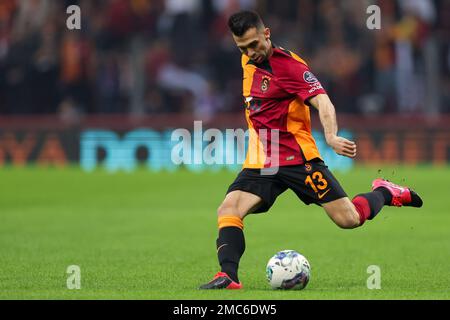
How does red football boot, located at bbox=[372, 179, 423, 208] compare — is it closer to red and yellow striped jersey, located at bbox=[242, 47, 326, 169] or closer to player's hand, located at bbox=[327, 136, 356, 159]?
red and yellow striped jersey, located at bbox=[242, 47, 326, 169]

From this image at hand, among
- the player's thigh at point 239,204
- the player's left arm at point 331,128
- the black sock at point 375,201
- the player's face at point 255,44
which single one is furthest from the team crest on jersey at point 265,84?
the black sock at point 375,201

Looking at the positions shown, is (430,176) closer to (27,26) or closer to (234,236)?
(27,26)

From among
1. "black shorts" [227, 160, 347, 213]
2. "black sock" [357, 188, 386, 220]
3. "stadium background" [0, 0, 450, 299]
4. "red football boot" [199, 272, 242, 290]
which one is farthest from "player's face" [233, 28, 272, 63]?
"stadium background" [0, 0, 450, 299]

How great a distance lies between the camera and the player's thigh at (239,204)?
8.15 metres

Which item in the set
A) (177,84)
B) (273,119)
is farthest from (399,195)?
(177,84)

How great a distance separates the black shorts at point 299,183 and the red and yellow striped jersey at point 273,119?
0.21 ft

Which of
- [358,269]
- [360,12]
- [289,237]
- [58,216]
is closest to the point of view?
[358,269]

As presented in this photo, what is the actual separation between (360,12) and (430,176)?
354cm

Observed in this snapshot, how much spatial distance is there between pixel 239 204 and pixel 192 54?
1333 cm

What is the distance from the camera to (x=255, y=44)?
7.90 metres

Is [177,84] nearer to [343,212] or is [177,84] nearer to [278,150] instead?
[278,150]

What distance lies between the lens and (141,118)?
21.1 meters

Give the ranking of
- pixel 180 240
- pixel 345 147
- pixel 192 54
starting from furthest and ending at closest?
1. pixel 192 54
2. pixel 180 240
3. pixel 345 147
